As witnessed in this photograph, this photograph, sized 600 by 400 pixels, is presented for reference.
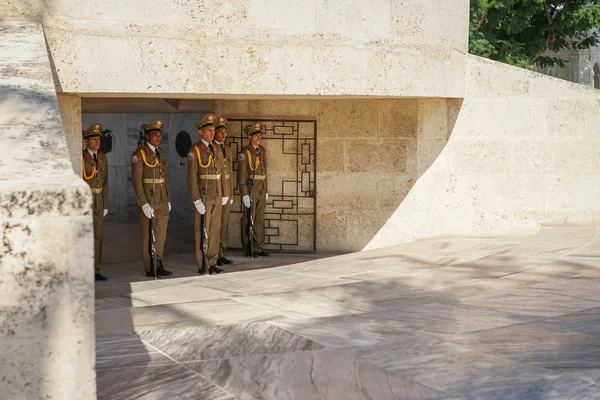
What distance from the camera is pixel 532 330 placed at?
627 centimetres

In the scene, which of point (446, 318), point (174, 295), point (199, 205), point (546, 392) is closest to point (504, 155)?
point (199, 205)

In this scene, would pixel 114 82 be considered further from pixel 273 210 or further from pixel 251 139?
pixel 273 210

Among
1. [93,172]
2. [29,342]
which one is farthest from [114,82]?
[29,342]

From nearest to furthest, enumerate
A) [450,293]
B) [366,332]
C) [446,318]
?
[366,332], [446,318], [450,293]

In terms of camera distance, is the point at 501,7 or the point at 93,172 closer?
the point at 93,172

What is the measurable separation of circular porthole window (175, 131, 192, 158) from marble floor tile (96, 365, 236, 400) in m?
12.0

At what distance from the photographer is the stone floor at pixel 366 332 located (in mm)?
5148

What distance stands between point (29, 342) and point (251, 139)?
7.99m

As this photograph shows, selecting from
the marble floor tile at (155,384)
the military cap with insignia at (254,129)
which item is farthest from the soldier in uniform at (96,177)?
the marble floor tile at (155,384)

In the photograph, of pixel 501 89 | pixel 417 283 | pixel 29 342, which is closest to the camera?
pixel 29 342

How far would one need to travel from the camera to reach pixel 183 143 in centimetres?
1744

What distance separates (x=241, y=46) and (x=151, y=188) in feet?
8.21

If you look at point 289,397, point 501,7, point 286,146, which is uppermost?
point 501,7

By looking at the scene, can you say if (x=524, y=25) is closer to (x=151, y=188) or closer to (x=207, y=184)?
(x=207, y=184)
